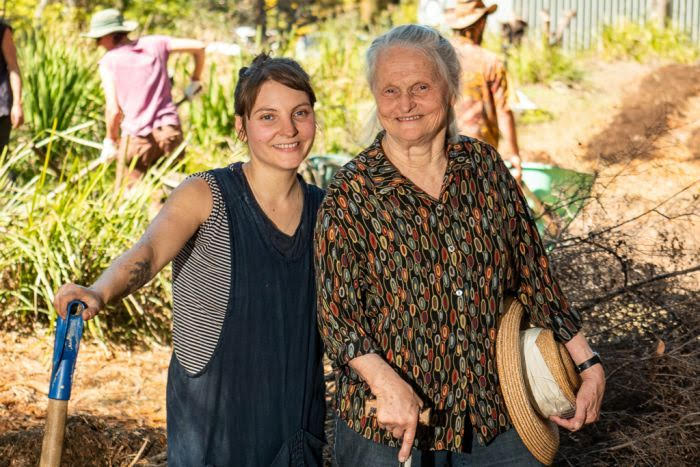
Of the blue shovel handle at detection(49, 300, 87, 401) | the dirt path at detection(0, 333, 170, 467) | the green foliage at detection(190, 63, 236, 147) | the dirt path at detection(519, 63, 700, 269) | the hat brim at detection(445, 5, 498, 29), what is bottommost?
the dirt path at detection(0, 333, 170, 467)

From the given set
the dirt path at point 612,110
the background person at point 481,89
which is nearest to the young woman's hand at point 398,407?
the background person at point 481,89

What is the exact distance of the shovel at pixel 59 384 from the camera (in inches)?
94.6

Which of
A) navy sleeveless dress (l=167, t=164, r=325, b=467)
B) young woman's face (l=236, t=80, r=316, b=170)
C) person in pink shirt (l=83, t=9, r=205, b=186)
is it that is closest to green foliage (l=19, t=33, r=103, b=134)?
person in pink shirt (l=83, t=9, r=205, b=186)

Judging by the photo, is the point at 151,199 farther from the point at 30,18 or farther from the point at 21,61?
the point at 30,18

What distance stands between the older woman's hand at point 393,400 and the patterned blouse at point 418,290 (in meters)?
0.05

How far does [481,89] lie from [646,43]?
10.3 m

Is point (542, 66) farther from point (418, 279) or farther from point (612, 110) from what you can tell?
point (418, 279)

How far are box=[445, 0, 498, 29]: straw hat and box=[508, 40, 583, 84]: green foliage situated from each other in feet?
25.3

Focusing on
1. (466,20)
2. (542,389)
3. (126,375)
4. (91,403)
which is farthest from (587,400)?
(466,20)

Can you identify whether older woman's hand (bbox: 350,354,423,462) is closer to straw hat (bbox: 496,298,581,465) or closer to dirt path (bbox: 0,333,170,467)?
straw hat (bbox: 496,298,581,465)

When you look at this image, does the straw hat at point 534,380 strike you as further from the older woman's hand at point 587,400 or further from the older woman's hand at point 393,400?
the older woman's hand at point 393,400

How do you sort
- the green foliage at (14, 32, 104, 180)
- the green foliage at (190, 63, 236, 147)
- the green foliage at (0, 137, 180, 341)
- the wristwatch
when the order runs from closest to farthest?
the wristwatch → the green foliage at (0, 137, 180, 341) → the green foliage at (14, 32, 104, 180) → the green foliage at (190, 63, 236, 147)

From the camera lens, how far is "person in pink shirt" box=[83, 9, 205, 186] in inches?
328

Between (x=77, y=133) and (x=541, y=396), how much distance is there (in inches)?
282
